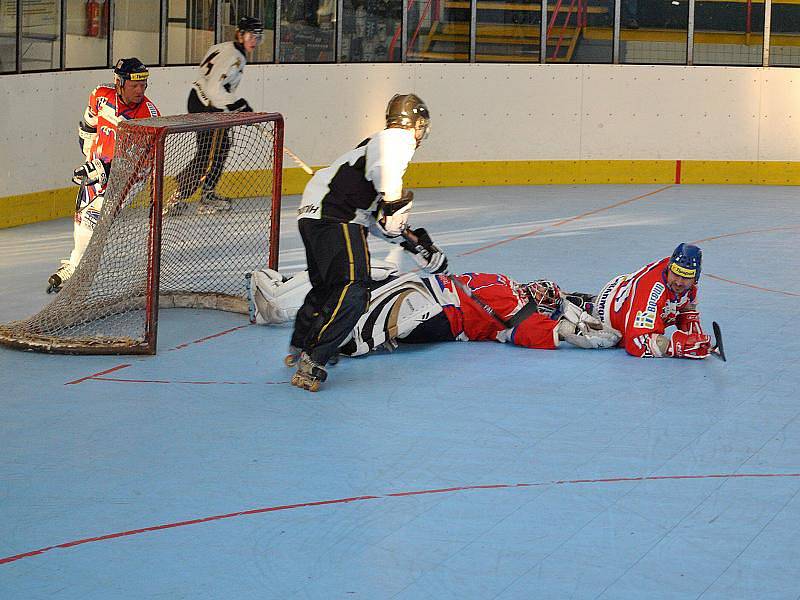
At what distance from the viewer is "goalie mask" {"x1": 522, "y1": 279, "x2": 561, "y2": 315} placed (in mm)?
7258

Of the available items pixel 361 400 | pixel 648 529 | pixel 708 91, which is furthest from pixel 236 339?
pixel 708 91

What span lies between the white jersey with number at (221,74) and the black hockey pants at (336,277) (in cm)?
513


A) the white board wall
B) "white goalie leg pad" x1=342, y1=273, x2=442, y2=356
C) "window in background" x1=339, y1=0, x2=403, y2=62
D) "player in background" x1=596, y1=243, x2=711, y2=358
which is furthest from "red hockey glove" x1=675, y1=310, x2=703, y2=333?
"window in background" x1=339, y1=0, x2=403, y2=62

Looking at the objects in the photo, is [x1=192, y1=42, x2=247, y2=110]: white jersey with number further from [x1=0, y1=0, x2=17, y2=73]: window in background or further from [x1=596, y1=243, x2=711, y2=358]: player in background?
[x1=596, y1=243, x2=711, y2=358]: player in background

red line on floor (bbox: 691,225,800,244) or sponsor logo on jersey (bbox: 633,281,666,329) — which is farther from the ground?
red line on floor (bbox: 691,225,800,244)

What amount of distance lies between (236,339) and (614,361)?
6.65 feet

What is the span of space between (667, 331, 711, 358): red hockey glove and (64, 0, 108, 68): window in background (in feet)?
20.6

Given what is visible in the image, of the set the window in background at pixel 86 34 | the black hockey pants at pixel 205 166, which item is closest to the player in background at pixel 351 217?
the black hockey pants at pixel 205 166

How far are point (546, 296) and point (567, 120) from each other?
7148 millimetres

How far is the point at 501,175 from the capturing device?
14062mm

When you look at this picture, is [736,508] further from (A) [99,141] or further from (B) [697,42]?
(B) [697,42]

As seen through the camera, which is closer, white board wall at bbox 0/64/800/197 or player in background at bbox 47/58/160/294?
player in background at bbox 47/58/160/294

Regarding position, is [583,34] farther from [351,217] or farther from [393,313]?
[351,217]

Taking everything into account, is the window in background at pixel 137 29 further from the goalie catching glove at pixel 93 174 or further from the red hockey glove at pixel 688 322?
the red hockey glove at pixel 688 322
